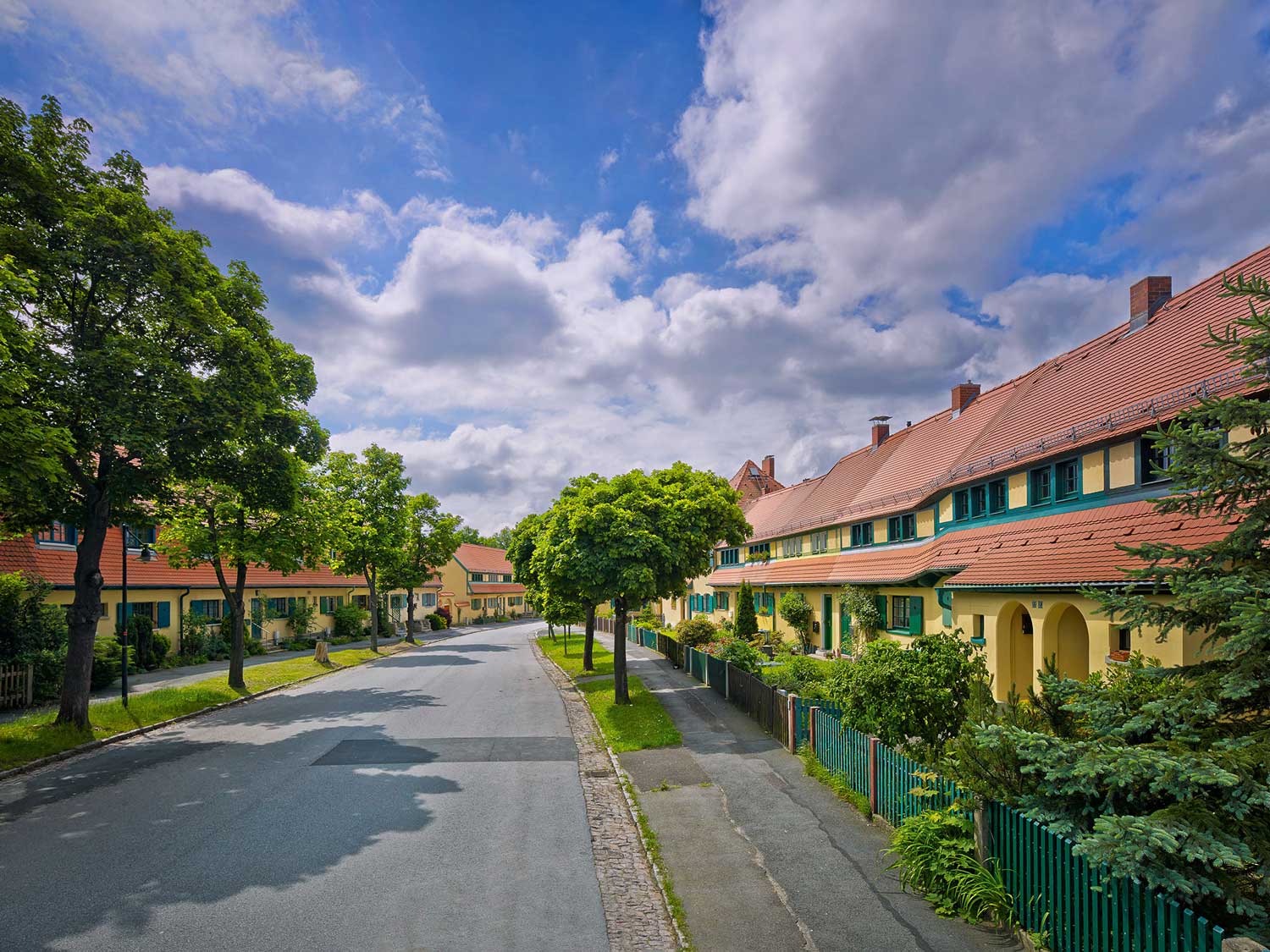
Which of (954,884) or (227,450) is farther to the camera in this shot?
(227,450)

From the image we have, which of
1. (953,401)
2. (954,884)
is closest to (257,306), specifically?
(954,884)

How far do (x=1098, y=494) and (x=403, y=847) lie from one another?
15476mm

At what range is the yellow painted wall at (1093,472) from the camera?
15344mm

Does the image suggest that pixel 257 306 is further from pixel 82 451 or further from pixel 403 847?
pixel 403 847

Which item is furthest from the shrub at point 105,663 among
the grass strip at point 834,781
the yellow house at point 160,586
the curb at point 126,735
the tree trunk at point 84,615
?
the grass strip at point 834,781

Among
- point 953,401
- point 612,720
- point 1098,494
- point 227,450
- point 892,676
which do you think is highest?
point 953,401

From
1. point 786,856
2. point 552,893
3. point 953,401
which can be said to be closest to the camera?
point 552,893

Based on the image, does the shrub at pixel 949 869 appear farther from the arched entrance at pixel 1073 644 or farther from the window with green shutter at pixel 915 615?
the window with green shutter at pixel 915 615

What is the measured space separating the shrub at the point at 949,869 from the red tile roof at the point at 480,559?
228 feet

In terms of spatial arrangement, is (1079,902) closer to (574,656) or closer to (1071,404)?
(1071,404)

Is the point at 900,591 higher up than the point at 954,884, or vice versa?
the point at 900,591

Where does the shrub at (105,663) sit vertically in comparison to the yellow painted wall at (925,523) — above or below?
below

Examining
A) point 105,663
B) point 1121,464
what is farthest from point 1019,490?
point 105,663

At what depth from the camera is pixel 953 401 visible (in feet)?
93.4
